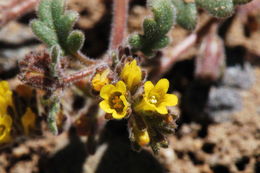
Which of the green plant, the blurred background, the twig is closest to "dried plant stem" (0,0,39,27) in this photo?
the blurred background

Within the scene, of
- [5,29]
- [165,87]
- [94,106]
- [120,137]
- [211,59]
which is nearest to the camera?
[165,87]

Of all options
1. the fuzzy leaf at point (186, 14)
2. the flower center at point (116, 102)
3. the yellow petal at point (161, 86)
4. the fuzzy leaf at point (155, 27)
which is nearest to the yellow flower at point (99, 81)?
the flower center at point (116, 102)

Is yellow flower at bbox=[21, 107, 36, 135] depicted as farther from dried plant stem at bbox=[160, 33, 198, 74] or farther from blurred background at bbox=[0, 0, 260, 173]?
dried plant stem at bbox=[160, 33, 198, 74]

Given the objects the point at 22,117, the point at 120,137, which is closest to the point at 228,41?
the point at 120,137

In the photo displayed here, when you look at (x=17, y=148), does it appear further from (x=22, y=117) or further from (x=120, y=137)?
(x=120, y=137)

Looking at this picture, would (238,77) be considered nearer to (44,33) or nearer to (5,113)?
(44,33)

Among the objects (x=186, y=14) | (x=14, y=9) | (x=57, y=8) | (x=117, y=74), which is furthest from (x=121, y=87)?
(x=14, y=9)
